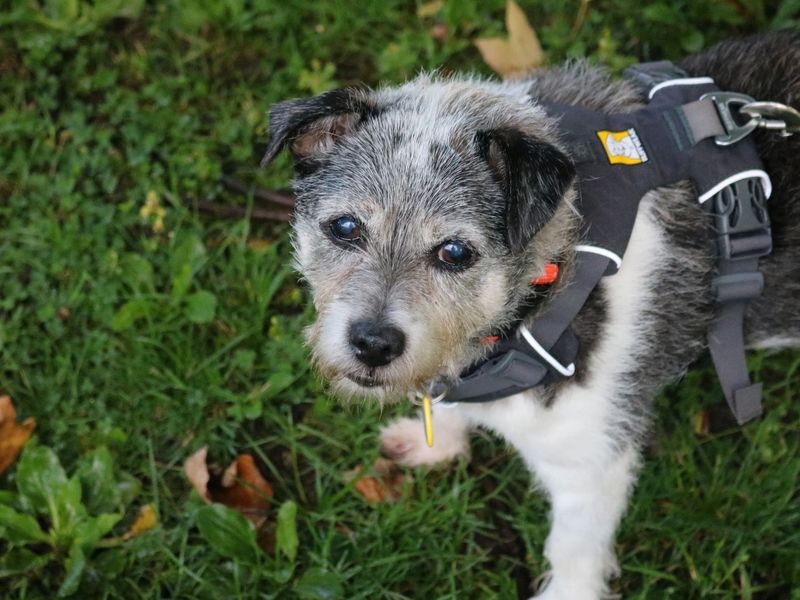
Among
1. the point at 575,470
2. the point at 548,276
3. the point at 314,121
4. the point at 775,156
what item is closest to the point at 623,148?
the point at 548,276

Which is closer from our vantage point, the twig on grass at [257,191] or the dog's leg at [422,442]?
the dog's leg at [422,442]

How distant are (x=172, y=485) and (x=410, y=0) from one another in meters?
3.16

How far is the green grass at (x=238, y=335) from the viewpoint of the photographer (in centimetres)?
368

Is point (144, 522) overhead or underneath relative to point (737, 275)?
underneath

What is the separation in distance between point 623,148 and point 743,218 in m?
0.48

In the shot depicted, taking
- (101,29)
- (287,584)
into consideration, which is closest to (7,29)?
(101,29)

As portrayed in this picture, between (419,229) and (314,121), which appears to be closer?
(419,229)

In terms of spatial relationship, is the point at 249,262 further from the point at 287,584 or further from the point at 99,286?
the point at 287,584

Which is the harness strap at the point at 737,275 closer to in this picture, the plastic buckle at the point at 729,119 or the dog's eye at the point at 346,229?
the plastic buckle at the point at 729,119

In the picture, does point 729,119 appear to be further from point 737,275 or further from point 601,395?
point 601,395

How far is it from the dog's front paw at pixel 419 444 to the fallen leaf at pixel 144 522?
3.61 ft

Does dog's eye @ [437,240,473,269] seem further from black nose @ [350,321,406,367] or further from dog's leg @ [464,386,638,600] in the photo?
dog's leg @ [464,386,638,600]

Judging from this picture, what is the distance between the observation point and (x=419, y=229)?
2.64 meters

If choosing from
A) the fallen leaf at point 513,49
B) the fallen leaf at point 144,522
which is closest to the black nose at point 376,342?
the fallen leaf at point 144,522
